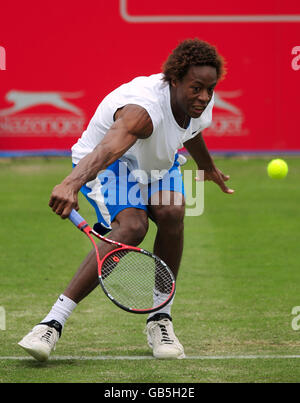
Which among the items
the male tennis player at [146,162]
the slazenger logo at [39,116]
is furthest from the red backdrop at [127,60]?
the male tennis player at [146,162]

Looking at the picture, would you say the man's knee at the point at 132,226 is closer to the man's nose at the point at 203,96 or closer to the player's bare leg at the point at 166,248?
the player's bare leg at the point at 166,248

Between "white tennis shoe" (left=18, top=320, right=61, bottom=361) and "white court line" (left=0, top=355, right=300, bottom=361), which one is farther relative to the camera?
"white court line" (left=0, top=355, right=300, bottom=361)

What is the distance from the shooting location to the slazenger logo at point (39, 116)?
13344 mm

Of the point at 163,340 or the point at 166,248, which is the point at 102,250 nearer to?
the point at 166,248

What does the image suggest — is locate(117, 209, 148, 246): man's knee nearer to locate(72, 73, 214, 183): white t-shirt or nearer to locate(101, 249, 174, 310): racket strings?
locate(101, 249, 174, 310): racket strings

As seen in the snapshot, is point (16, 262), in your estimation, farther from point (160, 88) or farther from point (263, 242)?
point (160, 88)

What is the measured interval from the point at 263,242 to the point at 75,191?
4504mm

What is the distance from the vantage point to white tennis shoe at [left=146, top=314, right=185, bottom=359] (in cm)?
481

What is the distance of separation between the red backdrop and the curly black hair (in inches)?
343

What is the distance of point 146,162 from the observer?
16.2 ft

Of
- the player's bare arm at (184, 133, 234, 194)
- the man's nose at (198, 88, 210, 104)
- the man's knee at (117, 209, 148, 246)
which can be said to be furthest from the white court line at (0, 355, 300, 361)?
the man's nose at (198, 88, 210, 104)

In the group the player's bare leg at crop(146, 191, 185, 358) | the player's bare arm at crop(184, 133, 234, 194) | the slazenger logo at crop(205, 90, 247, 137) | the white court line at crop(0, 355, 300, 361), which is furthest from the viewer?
the slazenger logo at crop(205, 90, 247, 137)

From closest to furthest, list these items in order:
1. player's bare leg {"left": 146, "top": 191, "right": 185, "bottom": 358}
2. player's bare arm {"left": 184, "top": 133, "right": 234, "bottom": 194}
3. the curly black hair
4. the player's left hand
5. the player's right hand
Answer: the player's right hand < the curly black hair < player's bare leg {"left": 146, "top": 191, "right": 185, "bottom": 358} < player's bare arm {"left": 184, "top": 133, "right": 234, "bottom": 194} < the player's left hand
